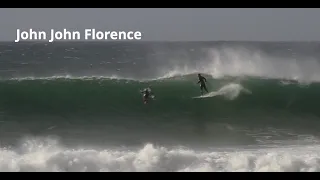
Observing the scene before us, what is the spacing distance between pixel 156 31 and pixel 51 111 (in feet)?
4.14

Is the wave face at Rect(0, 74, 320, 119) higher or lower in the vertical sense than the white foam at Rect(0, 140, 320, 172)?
higher

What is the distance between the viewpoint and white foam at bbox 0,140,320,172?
368 centimetres

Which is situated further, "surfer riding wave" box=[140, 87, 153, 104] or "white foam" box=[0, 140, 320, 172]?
"surfer riding wave" box=[140, 87, 153, 104]

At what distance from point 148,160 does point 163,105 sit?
556mm

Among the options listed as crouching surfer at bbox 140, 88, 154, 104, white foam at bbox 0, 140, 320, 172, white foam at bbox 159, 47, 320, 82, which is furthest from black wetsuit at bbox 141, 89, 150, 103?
white foam at bbox 0, 140, 320, 172

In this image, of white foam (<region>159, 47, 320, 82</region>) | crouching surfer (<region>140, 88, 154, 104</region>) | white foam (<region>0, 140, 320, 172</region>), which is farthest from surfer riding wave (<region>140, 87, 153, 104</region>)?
white foam (<region>0, 140, 320, 172</region>)

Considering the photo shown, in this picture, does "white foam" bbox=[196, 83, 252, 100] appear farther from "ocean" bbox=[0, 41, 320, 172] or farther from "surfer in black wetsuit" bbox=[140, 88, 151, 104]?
"surfer in black wetsuit" bbox=[140, 88, 151, 104]

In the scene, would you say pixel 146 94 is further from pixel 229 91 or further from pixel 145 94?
pixel 229 91

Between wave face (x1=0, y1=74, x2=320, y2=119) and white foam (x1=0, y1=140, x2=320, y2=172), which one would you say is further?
wave face (x1=0, y1=74, x2=320, y2=119)

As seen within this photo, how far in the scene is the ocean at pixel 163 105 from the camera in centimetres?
373

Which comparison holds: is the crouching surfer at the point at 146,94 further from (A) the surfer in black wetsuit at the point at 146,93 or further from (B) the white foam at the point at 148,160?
(B) the white foam at the point at 148,160

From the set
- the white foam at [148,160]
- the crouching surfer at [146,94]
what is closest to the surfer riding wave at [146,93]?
the crouching surfer at [146,94]

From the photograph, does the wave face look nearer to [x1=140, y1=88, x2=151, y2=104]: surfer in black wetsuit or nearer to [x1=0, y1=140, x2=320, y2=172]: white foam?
[x1=140, y1=88, x2=151, y2=104]: surfer in black wetsuit
